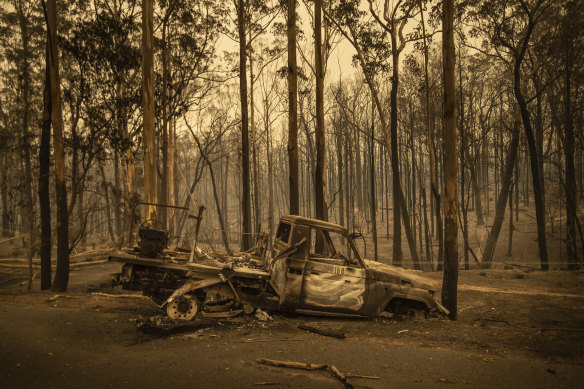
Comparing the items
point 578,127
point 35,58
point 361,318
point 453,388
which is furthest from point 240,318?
point 35,58

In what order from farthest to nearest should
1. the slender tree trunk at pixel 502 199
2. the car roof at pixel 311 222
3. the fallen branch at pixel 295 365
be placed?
1. the slender tree trunk at pixel 502 199
2. the car roof at pixel 311 222
3. the fallen branch at pixel 295 365

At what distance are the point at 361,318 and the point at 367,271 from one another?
92 centimetres

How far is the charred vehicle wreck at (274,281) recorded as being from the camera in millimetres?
6051

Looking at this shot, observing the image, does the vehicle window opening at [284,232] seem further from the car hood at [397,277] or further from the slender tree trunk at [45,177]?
the slender tree trunk at [45,177]

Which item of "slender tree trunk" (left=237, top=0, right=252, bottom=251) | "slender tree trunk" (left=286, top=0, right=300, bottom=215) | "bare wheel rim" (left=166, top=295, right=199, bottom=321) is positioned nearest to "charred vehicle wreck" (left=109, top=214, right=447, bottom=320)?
"bare wheel rim" (left=166, top=295, right=199, bottom=321)

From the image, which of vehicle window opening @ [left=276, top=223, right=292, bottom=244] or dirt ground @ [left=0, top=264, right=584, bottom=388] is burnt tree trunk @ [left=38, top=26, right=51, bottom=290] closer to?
dirt ground @ [left=0, top=264, right=584, bottom=388]

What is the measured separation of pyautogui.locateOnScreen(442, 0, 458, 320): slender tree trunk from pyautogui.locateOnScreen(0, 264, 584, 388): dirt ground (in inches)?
27.4

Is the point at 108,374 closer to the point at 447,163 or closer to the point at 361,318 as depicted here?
the point at 361,318

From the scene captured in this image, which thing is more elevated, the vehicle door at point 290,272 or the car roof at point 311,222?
the car roof at point 311,222

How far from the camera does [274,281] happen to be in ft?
20.3

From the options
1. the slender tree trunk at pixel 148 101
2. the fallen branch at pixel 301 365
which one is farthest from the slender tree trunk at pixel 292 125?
the fallen branch at pixel 301 365

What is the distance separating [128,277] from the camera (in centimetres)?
594

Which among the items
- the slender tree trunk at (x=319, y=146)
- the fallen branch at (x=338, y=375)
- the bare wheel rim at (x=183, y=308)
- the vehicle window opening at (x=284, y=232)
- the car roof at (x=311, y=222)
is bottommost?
the fallen branch at (x=338, y=375)

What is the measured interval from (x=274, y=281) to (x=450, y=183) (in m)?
4.17
